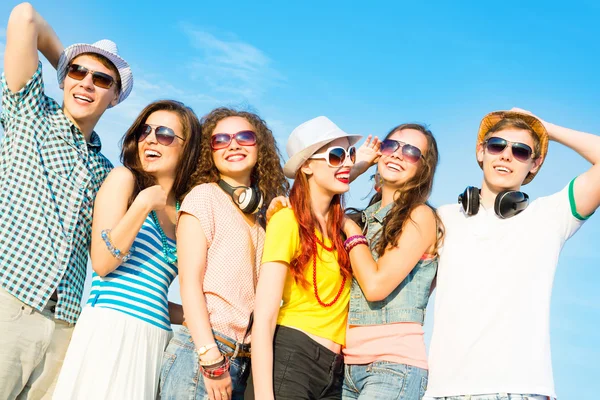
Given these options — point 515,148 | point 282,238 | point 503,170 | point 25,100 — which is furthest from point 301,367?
point 25,100

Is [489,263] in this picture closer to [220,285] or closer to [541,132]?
[541,132]

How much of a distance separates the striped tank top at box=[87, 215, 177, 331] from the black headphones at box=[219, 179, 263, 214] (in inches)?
33.3

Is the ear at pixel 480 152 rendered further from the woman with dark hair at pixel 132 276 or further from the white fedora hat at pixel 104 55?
the white fedora hat at pixel 104 55

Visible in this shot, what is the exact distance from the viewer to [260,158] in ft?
20.2

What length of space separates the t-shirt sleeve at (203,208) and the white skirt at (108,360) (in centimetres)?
102

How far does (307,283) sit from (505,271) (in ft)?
5.74

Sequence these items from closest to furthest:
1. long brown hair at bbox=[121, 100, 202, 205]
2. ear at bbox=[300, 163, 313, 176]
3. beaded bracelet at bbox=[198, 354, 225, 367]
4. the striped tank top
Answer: beaded bracelet at bbox=[198, 354, 225, 367], the striped tank top, ear at bbox=[300, 163, 313, 176], long brown hair at bbox=[121, 100, 202, 205]

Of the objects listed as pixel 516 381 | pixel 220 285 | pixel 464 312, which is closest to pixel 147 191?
pixel 220 285

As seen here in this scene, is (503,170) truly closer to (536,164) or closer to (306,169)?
(536,164)

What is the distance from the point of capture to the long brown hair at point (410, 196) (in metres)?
5.49

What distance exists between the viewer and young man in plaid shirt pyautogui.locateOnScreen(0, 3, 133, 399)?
535 cm

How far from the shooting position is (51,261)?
5484 millimetres

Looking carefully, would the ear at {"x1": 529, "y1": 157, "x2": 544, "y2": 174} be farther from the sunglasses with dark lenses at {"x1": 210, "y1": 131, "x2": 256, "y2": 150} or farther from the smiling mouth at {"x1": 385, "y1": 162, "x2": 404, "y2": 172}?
the sunglasses with dark lenses at {"x1": 210, "y1": 131, "x2": 256, "y2": 150}

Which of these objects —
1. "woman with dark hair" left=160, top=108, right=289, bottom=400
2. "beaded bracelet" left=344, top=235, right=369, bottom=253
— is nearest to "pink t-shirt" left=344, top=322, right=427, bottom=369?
"beaded bracelet" left=344, top=235, right=369, bottom=253
